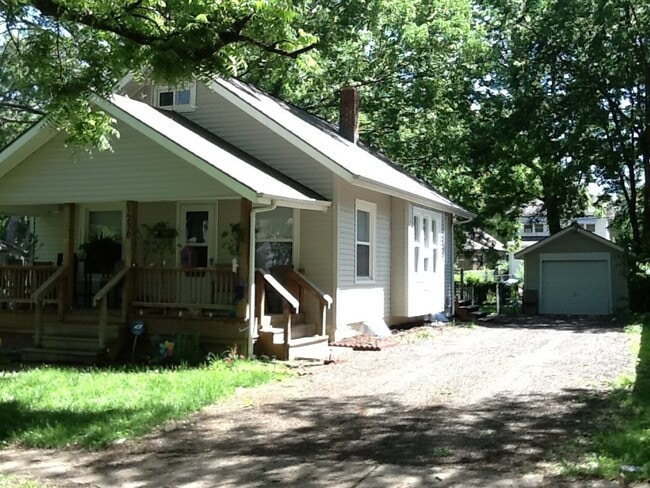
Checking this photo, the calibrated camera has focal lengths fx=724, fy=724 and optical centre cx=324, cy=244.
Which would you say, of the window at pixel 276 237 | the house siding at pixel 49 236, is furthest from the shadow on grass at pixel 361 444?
the house siding at pixel 49 236

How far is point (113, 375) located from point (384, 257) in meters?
7.83

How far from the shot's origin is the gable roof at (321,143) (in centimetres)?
1403

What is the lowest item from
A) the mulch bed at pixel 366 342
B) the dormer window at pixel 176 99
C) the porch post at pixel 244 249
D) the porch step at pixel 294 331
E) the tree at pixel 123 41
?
the mulch bed at pixel 366 342

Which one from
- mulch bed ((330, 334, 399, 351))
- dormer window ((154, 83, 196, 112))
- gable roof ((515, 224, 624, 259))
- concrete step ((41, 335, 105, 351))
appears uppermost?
dormer window ((154, 83, 196, 112))

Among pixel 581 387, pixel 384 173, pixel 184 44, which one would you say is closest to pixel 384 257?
pixel 384 173

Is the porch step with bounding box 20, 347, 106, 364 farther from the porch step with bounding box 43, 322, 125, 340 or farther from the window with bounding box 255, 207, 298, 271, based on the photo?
the window with bounding box 255, 207, 298, 271

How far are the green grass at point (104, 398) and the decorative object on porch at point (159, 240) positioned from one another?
3697 mm

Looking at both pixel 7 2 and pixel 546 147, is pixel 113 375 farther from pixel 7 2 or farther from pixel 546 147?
pixel 546 147

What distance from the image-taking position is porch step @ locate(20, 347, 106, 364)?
1233 centimetres

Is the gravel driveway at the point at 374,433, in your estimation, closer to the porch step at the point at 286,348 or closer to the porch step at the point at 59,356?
the porch step at the point at 286,348

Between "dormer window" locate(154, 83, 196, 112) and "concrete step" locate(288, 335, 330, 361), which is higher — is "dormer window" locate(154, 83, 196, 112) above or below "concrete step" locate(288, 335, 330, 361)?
above

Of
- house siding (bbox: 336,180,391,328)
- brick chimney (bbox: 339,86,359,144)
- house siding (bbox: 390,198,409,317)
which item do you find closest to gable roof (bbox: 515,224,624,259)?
brick chimney (bbox: 339,86,359,144)

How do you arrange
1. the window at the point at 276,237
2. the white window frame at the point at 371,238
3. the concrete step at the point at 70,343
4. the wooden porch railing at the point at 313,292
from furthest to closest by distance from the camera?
the white window frame at the point at 371,238
the window at the point at 276,237
the wooden porch railing at the point at 313,292
the concrete step at the point at 70,343

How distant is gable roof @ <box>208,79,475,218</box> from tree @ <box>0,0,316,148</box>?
9.60 ft
